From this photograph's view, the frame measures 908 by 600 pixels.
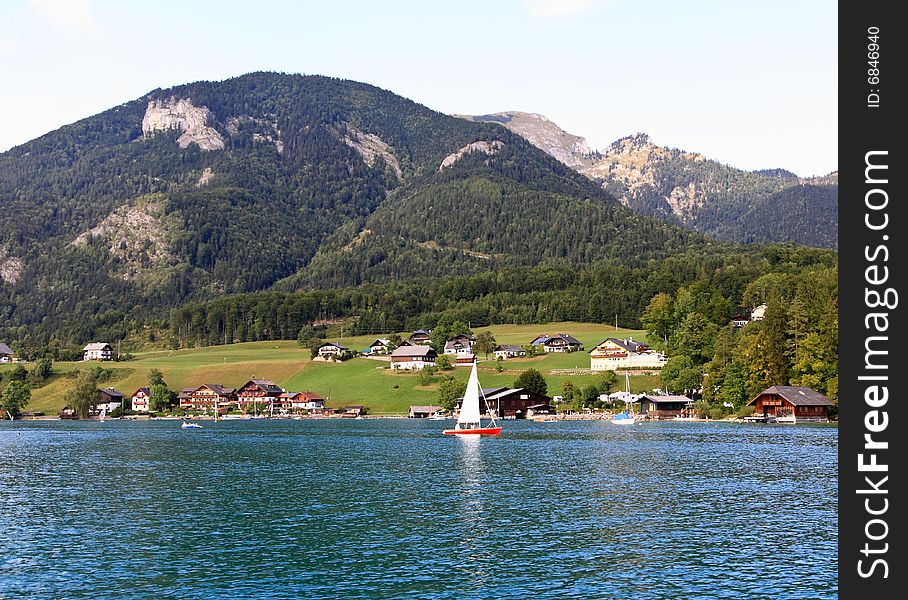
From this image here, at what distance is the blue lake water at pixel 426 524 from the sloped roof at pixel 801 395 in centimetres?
4852

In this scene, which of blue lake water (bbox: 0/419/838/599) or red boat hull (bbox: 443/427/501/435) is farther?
red boat hull (bbox: 443/427/501/435)

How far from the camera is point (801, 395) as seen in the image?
16388cm

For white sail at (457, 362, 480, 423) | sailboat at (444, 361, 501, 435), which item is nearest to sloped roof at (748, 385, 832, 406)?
sailboat at (444, 361, 501, 435)

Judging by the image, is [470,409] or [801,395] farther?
[801,395]

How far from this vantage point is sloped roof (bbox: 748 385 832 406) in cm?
16225

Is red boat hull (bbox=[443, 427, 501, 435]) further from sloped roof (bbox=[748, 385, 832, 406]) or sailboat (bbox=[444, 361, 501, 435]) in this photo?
sloped roof (bbox=[748, 385, 832, 406])

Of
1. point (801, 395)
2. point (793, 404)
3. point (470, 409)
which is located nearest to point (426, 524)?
point (470, 409)

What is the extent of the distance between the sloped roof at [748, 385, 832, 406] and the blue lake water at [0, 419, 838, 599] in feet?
159

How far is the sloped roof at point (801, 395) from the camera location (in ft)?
532

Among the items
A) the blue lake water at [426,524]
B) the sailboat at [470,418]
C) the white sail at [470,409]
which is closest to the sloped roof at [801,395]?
the blue lake water at [426,524]

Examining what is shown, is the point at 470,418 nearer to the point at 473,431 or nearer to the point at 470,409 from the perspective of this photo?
the point at 470,409

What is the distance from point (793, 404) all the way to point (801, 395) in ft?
7.13
